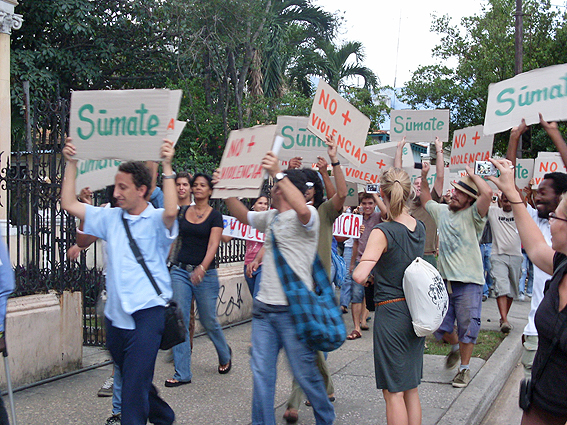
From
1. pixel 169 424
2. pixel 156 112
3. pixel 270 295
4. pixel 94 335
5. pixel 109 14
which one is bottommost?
pixel 94 335

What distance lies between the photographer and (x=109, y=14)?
1561 cm

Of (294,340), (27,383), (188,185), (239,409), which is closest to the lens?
(294,340)

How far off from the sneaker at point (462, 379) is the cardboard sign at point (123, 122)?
351 centimetres

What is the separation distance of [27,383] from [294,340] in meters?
2.97

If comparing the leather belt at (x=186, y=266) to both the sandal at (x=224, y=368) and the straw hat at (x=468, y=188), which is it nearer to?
the sandal at (x=224, y=368)

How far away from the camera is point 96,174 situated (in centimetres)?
456

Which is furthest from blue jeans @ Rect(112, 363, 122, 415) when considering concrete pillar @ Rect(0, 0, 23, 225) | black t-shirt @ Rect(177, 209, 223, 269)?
concrete pillar @ Rect(0, 0, 23, 225)

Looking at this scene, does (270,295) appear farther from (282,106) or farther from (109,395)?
(282,106)

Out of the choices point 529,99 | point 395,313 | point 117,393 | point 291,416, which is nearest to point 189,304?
point 117,393

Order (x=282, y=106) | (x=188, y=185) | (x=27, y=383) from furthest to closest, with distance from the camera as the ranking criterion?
(x=282, y=106)
(x=188, y=185)
(x=27, y=383)

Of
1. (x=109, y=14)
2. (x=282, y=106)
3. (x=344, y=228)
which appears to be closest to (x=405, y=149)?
(x=344, y=228)

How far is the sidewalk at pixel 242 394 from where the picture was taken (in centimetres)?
488

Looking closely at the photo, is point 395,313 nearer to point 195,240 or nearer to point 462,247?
point 462,247

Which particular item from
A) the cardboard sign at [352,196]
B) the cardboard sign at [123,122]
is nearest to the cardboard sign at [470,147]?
the cardboard sign at [352,196]
